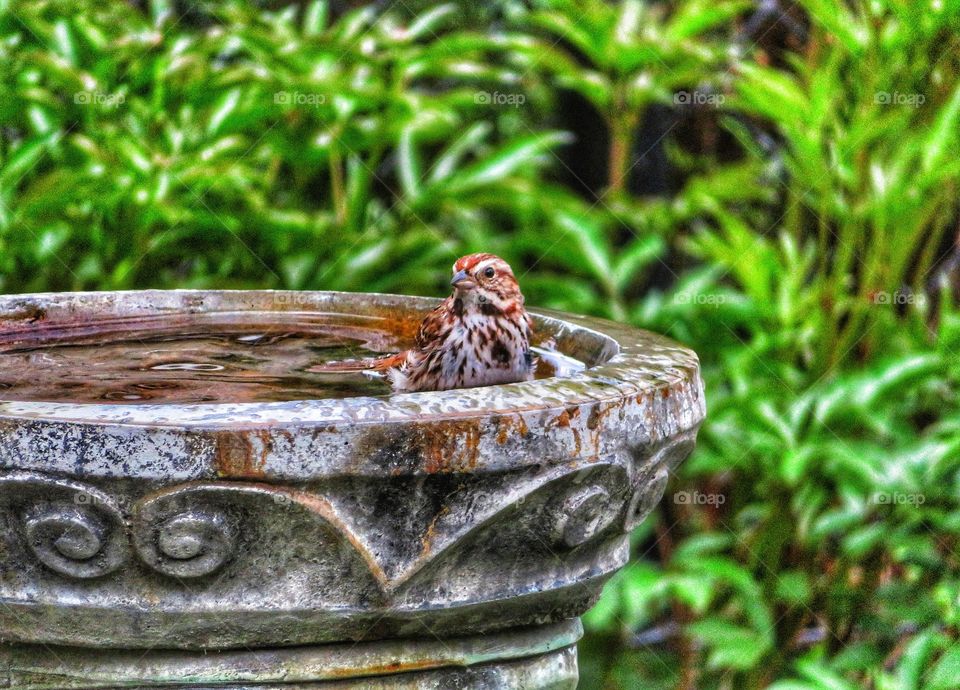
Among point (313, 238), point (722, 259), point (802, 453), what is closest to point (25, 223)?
point (313, 238)

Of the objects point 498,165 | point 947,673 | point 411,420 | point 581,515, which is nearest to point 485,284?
point 581,515

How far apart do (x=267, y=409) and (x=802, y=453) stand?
87.5 inches

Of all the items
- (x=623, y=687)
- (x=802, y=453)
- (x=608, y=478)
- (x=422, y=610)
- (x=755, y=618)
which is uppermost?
(x=608, y=478)

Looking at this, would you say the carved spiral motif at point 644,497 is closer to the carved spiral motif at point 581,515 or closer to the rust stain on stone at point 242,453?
the carved spiral motif at point 581,515

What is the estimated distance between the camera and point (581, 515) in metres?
1.79

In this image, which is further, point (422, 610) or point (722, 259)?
point (722, 259)

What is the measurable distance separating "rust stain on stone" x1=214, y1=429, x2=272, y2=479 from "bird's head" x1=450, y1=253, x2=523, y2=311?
87 centimetres

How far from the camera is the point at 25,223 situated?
3.75m

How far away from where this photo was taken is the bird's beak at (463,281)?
2.41m

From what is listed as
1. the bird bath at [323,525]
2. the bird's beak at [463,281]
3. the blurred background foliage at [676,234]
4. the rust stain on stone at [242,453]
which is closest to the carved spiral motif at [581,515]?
the bird bath at [323,525]

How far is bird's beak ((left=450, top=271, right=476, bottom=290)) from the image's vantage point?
2412mm

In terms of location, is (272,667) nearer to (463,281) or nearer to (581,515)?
(581,515)

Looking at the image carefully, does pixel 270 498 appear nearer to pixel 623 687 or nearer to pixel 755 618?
pixel 755 618

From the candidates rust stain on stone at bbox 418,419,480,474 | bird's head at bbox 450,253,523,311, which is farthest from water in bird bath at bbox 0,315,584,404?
rust stain on stone at bbox 418,419,480,474
